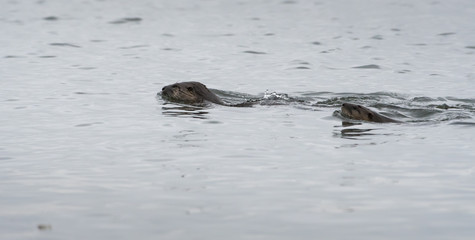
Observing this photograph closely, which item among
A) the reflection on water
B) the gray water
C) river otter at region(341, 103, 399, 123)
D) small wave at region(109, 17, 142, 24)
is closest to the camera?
the gray water

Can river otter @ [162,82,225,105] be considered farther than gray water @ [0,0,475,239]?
Yes

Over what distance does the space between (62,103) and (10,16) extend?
13.4m

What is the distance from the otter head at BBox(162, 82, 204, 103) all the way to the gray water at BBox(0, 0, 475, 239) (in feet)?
0.86

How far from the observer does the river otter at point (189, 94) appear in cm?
1426

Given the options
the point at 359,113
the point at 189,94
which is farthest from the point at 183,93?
→ the point at 359,113

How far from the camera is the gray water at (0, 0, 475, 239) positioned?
23.8 ft

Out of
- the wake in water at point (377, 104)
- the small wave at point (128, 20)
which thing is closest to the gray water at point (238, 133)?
the wake in water at point (377, 104)

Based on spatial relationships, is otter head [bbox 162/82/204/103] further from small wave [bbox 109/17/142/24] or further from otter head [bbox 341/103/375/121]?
small wave [bbox 109/17/142/24]

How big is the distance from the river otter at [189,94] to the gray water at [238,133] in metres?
0.30

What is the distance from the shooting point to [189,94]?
14.4 meters

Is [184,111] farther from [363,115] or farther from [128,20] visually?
[128,20]

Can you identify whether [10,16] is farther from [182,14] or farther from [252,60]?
[252,60]

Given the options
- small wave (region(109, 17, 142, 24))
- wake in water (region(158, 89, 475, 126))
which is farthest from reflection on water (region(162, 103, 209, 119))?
small wave (region(109, 17, 142, 24))

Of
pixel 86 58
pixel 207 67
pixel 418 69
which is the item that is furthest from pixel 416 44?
pixel 86 58
